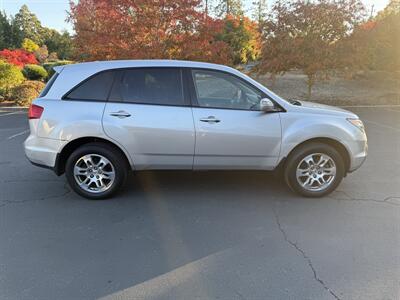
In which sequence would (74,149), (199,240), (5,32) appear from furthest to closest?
(5,32)
(74,149)
(199,240)

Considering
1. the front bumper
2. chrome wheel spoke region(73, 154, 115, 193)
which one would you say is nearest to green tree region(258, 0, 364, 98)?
the front bumper

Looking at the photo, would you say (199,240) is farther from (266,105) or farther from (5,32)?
(5,32)

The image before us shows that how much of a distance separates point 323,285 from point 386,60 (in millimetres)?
24125

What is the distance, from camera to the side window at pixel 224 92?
168 inches

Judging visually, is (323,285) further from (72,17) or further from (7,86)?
(7,86)

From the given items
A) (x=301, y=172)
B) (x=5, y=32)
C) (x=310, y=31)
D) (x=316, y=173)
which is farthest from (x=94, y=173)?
(x=5, y=32)

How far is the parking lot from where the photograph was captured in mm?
2701

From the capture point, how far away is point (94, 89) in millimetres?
4223

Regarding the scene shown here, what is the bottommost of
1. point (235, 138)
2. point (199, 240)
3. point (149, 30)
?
point (199, 240)

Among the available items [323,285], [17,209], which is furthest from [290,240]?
[17,209]

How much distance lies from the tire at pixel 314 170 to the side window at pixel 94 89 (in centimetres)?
248

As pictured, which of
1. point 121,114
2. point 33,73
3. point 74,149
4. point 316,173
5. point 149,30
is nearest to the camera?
point 121,114

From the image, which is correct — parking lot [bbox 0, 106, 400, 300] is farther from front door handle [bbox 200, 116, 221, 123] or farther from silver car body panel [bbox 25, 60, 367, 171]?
front door handle [bbox 200, 116, 221, 123]

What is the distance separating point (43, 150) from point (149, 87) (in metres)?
1.54
